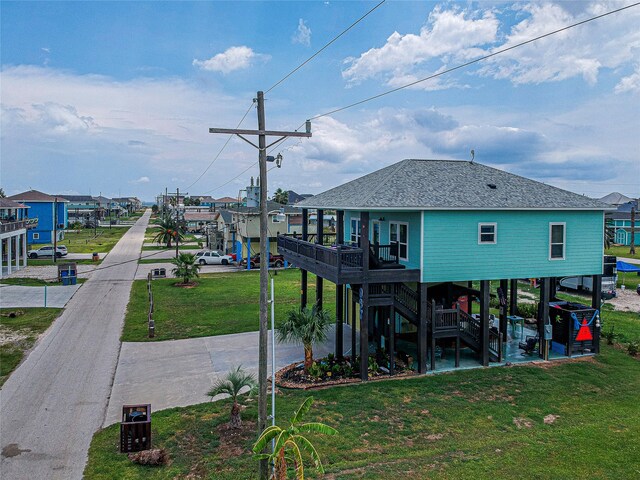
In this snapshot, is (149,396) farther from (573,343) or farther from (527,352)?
(573,343)

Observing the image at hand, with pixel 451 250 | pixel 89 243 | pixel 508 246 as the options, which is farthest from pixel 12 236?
pixel 508 246

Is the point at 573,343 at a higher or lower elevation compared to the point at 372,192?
lower

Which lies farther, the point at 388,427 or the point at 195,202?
the point at 195,202

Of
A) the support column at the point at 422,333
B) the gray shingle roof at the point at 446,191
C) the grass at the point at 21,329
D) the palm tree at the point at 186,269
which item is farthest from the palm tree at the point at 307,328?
the palm tree at the point at 186,269

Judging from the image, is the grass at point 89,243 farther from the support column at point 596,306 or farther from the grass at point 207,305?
the support column at point 596,306

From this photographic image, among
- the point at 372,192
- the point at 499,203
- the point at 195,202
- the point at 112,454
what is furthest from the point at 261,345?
the point at 195,202

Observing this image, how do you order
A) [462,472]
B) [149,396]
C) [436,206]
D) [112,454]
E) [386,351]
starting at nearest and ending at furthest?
[462,472]
[112,454]
[149,396]
[436,206]
[386,351]

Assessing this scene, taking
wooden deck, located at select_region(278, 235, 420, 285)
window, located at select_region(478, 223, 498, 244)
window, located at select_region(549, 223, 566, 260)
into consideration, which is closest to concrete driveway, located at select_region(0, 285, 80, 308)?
wooden deck, located at select_region(278, 235, 420, 285)
